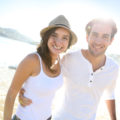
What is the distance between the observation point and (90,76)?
2494 millimetres

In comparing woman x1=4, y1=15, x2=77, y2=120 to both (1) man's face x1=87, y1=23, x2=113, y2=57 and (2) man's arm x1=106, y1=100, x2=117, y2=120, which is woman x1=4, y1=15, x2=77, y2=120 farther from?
(2) man's arm x1=106, y1=100, x2=117, y2=120

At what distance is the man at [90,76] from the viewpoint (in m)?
2.47

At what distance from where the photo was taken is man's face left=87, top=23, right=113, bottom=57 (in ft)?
8.48

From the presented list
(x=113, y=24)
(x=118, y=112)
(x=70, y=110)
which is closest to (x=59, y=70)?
(x=70, y=110)

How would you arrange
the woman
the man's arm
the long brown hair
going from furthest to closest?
the man's arm
the long brown hair
the woman

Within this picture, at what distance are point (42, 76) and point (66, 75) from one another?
22.0 inches

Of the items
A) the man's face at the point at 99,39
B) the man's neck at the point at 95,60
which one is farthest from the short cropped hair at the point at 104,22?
the man's neck at the point at 95,60

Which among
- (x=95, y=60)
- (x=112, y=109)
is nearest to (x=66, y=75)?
(x=95, y=60)

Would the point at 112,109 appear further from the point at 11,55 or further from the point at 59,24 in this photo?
the point at 11,55

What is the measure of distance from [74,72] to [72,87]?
21cm

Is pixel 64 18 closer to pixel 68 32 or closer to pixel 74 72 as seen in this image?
pixel 68 32

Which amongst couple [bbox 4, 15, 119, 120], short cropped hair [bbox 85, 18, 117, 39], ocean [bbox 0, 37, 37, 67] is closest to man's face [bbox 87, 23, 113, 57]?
couple [bbox 4, 15, 119, 120]

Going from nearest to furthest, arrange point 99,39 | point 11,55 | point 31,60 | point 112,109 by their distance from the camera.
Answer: point 31,60, point 99,39, point 112,109, point 11,55

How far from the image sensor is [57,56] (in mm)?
2666
